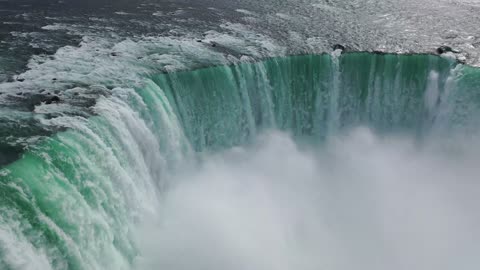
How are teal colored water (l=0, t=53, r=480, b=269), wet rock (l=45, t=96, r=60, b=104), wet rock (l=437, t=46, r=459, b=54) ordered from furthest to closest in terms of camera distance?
wet rock (l=437, t=46, r=459, b=54) → wet rock (l=45, t=96, r=60, b=104) → teal colored water (l=0, t=53, r=480, b=269)

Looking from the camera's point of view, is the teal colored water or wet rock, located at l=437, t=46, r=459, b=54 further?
wet rock, located at l=437, t=46, r=459, b=54

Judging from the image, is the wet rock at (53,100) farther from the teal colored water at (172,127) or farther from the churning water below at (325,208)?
the churning water below at (325,208)

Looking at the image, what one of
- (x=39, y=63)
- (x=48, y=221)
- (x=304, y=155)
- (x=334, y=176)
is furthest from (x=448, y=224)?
(x=39, y=63)

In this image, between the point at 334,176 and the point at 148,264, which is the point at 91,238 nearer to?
the point at 148,264

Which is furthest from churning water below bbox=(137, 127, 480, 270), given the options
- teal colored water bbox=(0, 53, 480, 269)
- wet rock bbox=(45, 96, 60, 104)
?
wet rock bbox=(45, 96, 60, 104)

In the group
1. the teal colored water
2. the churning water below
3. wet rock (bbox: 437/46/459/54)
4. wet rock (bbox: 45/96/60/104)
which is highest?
wet rock (bbox: 437/46/459/54)

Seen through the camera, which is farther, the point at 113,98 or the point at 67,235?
the point at 113,98

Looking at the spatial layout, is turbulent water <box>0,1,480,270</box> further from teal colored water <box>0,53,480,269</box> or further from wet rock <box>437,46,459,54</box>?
wet rock <box>437,46,459,54</box>
